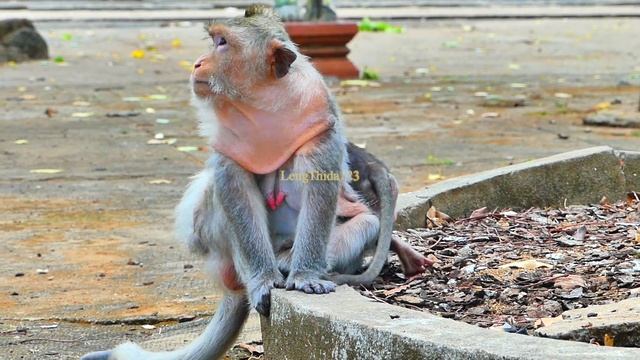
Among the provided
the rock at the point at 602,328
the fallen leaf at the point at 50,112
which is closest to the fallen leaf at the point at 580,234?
the rock at the point at 602,328

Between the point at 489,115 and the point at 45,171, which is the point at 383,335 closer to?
the point at 45,171

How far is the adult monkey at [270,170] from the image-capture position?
4.08 meters

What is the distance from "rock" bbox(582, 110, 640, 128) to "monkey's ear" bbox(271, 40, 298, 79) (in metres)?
6.60

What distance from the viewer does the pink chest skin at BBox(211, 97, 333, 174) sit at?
4148 mm

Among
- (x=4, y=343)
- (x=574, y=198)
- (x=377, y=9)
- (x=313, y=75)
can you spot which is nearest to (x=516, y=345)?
(x=313, y=75)

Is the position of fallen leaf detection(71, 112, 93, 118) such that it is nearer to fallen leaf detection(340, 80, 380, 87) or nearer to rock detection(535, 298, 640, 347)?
fallen leaf detection(340, 80, 380, 87)

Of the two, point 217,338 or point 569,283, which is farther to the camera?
point 217,338

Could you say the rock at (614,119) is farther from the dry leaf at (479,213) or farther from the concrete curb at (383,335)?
the concrete curb at (383,335)

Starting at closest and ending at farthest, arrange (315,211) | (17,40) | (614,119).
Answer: (315,211) < (614,119) < (17,40)

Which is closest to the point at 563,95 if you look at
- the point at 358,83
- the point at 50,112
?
the point at 358,83

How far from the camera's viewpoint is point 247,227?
4117mm

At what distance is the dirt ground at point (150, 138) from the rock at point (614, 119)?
0.14 meters

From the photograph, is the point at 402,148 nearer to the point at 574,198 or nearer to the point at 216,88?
the point at 574,198

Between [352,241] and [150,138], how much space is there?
19.9ft
